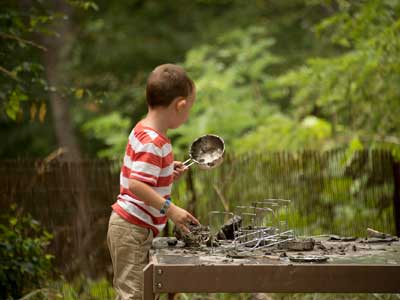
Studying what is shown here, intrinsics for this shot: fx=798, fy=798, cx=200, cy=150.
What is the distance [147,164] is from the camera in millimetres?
4266

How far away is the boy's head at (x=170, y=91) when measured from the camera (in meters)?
4.45

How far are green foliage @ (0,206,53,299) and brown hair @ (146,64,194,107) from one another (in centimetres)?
237

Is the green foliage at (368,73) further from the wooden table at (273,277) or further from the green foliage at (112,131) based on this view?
the green foliage at (112,131)

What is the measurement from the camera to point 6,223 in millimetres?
7117

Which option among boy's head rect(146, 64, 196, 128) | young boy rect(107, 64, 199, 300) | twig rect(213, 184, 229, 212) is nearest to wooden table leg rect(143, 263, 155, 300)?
young boy rect(107, 64, 199, 300)

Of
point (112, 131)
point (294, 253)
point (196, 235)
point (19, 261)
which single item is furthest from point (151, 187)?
point (112, 131)

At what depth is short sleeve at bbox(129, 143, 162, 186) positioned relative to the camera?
14.0 feet

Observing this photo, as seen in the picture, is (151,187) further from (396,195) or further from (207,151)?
(396,195)

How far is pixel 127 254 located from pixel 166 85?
3.18 feet

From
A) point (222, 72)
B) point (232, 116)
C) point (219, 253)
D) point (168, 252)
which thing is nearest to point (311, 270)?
point (219, 253)

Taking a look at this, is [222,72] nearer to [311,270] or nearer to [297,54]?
[297,54]

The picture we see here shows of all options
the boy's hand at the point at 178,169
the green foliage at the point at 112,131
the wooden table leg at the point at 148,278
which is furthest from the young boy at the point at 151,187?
the green foliage at the point at 112,131

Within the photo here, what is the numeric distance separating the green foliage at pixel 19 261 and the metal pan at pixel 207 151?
7.00 ft

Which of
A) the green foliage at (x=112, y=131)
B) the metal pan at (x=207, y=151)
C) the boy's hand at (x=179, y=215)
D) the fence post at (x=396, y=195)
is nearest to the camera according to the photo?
the boy's hand at (x=179, y=215)
